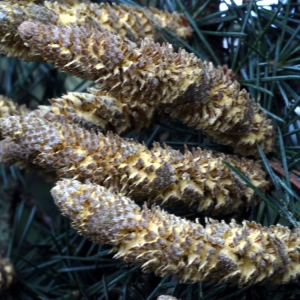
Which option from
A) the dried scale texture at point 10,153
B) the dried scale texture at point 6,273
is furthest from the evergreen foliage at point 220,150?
the dried scale texture at point 10,153

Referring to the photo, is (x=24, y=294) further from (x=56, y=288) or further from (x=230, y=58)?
(x=230, y=58)

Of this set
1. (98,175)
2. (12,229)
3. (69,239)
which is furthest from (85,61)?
(12,229)

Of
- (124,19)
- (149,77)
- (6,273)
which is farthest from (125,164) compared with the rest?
(6,273)

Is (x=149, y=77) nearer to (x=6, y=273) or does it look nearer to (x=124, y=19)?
(x=124, y=19)

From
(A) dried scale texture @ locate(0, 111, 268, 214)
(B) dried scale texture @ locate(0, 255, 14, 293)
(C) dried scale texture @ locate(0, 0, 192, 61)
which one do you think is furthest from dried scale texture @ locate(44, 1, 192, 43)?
(B) dried scale texture @ locate(0, 255, 14, 293)

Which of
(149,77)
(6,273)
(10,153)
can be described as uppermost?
(149,77)

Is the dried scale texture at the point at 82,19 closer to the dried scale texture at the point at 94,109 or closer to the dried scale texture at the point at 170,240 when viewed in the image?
the dried scale texture at the point at 94,109
